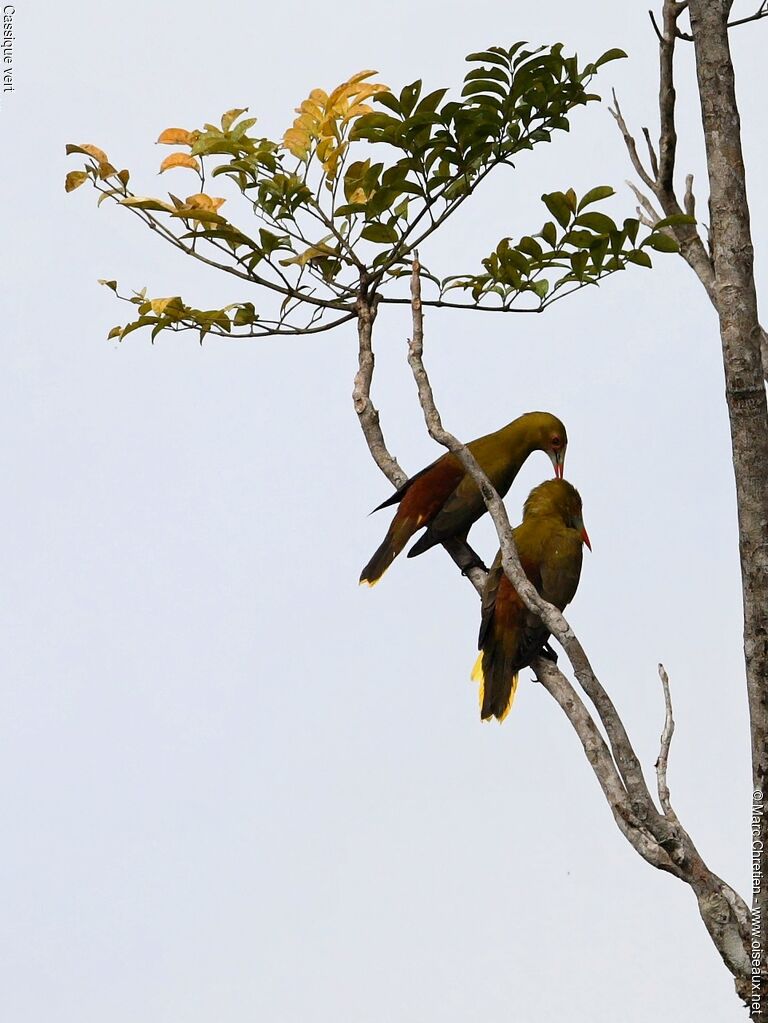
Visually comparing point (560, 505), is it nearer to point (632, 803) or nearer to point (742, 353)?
point (742, 353)

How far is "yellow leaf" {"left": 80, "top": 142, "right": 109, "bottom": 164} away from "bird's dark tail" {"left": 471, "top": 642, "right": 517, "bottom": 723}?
1844mm

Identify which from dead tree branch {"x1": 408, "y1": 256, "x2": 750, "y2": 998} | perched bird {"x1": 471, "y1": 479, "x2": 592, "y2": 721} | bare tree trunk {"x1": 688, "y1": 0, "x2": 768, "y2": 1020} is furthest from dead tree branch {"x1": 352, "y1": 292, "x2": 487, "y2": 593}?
bare tree trunk {"x1": 688, "y1": 0, "x2": 768, "y2": 1020}

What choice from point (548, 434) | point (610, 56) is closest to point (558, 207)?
point (610, 56)

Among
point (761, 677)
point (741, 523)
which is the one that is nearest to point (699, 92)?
point (741, 523)

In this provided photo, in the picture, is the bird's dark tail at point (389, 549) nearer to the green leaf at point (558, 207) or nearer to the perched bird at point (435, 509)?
the perched bird at point (435, 509)

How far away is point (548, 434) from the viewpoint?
5.11m

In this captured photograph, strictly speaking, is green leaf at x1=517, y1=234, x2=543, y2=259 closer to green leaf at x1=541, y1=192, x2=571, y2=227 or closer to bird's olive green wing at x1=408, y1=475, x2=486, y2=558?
green leaf at x1=541, y1=192, x2=571, y2=227

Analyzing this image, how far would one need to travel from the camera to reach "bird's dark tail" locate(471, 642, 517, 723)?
4352mm

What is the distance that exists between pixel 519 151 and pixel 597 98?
0.25 meters

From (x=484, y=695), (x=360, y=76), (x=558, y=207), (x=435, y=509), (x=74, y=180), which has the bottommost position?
(x=484, y=695)

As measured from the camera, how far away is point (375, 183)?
3717 millimetres

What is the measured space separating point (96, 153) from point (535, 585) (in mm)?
1956

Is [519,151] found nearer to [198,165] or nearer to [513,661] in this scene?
[198,165]

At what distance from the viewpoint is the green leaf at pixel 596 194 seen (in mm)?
3646
